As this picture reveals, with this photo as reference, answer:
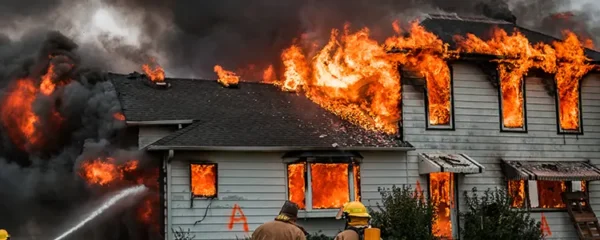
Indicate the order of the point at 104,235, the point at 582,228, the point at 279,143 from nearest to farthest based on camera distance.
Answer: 1. the point at 104,235
2. the point at 279,143
3. the point at 582,228

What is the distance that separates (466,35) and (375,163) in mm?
4586

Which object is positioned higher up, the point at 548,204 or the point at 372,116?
the point at 372,116

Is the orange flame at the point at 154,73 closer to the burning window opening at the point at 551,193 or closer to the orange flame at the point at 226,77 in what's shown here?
the orange flame at the point at 226,77

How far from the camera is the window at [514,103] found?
1955 cm

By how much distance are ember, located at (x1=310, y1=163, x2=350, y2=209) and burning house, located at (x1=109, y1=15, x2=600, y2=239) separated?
0.08 ft

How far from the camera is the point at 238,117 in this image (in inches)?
701

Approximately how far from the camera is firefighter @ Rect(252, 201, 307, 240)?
26.4 feet

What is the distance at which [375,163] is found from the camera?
59.1ft

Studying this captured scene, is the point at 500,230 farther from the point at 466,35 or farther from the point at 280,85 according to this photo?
the point at 280,85

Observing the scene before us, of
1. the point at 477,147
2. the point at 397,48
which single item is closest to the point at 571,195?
the point at 477,147

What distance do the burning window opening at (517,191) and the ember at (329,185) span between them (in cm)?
462

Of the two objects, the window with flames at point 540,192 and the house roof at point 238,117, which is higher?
the house roof at point 238,117

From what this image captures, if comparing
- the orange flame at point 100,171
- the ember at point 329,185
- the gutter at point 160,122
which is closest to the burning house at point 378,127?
the ember at point 329,185

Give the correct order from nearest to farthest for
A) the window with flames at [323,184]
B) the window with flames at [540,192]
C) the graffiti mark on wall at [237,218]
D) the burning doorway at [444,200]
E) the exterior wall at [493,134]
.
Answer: the graffiti mark on wall at [237,218], the window with flames at [323,184], the exterior wall at [493,134], the burning doorway at [444,200], the window with flames at [540,192]
